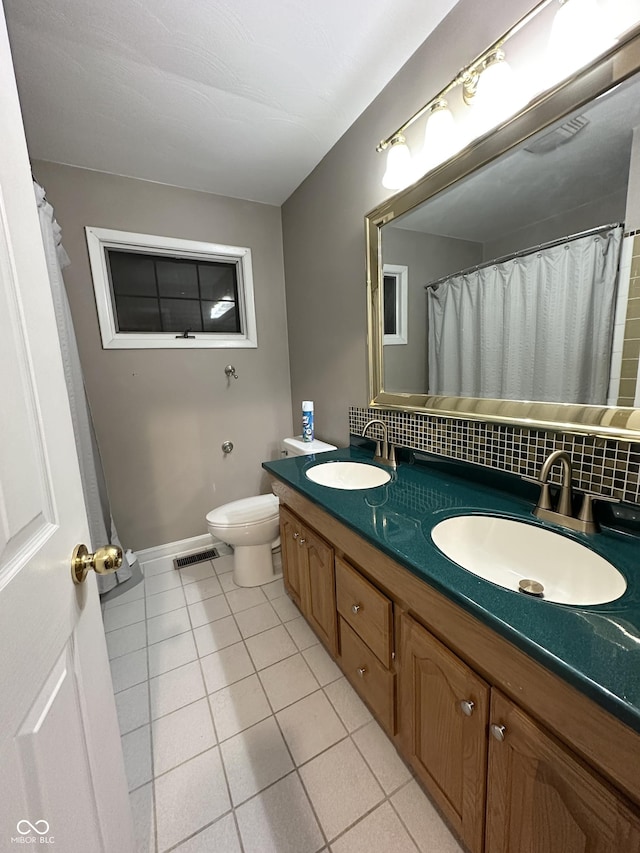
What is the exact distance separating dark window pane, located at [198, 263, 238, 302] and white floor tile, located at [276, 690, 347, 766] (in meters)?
2.29

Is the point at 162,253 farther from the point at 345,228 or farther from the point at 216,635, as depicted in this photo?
the point at 216,635

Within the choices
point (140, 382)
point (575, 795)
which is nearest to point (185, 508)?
point (140, 382)

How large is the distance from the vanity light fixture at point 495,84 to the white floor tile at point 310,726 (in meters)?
2.05

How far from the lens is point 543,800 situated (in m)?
0.58

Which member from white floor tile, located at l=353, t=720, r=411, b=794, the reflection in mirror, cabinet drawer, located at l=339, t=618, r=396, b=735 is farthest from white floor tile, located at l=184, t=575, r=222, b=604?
the reflection in mirror

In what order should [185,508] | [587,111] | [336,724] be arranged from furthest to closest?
[185,508], [336,724], [587,111]

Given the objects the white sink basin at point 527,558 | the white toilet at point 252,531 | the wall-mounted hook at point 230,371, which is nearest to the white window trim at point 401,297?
the white toilet at point 252,531

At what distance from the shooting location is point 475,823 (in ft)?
2.42

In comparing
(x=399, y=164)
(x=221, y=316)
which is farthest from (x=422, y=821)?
(x=221, y=316)

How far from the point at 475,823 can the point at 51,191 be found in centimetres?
296

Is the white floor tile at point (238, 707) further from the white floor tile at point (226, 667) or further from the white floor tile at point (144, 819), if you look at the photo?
the white floor tile at point (144, 819)

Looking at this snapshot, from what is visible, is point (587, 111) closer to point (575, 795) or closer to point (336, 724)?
point (575, 795)

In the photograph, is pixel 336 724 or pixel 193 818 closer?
pixel 193 818

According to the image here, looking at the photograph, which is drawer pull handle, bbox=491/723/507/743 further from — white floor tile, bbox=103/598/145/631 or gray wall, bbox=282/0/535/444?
white floor tile, bbox=103/598/145/631
